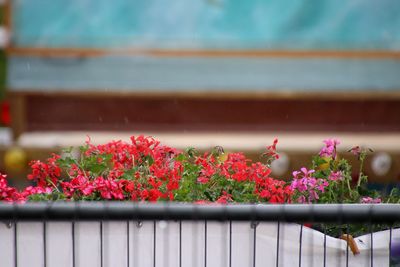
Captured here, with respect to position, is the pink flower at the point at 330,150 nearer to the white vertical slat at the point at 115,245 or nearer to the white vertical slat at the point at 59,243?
the white vertical slat at the point at 115,245

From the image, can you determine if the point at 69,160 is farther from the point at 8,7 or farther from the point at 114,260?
the point at 8,7

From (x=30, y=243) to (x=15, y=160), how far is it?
15.2 feet

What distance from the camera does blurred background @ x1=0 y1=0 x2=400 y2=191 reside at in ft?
27.5

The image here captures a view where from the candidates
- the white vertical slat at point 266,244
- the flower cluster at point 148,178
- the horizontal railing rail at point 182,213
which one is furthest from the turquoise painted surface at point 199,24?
the horizontal railing rail at point 182,213

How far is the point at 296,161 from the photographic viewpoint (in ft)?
26.5

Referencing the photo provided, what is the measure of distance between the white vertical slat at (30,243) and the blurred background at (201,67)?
4.88 meters

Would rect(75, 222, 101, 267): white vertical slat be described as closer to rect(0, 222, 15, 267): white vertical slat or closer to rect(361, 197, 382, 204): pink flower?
rect(0, 222, 15, 267): white vertical slat

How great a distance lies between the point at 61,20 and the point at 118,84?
76cm

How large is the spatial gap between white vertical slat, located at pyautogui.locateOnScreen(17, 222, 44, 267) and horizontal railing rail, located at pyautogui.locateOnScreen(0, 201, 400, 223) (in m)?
0.60

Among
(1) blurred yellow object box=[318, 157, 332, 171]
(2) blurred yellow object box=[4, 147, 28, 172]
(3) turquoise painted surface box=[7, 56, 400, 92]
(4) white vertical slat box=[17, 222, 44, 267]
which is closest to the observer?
(4) white vertical slat box=[17, 222, 44, 267]

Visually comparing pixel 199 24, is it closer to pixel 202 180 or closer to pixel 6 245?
pixel 202 180

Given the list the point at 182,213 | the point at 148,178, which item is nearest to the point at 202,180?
the point at 148,178

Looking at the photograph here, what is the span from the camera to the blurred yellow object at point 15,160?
7879 mm

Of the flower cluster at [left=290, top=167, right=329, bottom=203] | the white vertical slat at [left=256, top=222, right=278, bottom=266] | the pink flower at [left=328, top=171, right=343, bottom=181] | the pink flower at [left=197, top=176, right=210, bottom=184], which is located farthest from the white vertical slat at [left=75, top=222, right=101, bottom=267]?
the pink flower at [left=328, top=171, right=343, bottom=181]
